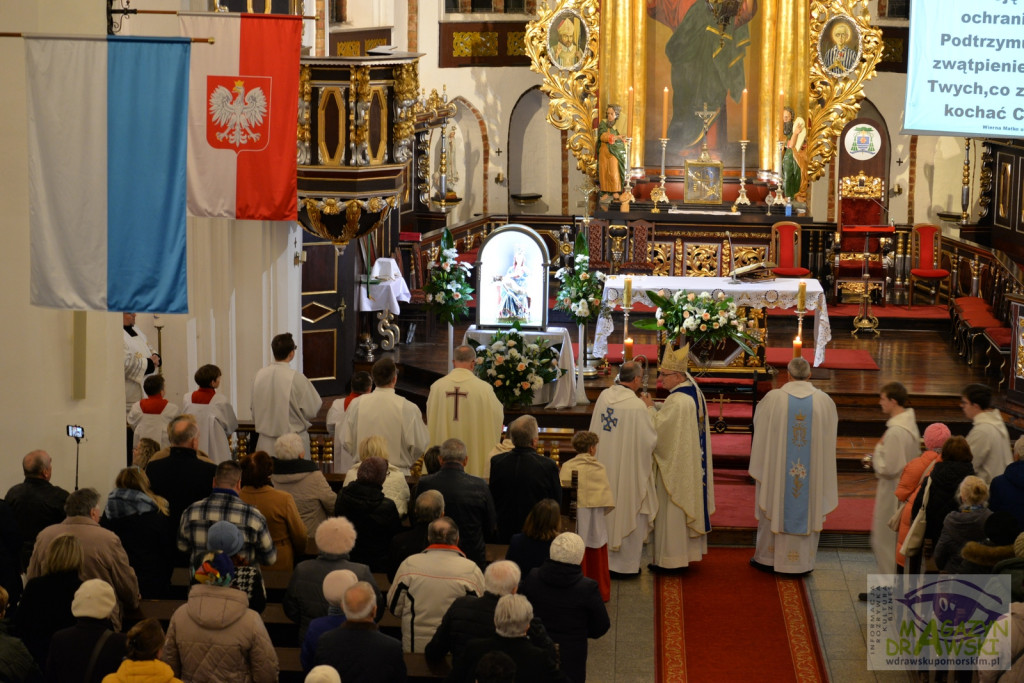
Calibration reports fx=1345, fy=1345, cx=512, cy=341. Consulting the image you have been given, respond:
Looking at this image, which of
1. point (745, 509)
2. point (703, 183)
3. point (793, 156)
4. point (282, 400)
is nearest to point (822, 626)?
point (745, 509)

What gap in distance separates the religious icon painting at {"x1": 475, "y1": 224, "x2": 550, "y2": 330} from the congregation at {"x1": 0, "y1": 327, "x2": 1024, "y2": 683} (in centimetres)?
278

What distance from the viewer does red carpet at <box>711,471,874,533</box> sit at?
10508 millimetres

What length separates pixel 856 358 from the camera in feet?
49.2

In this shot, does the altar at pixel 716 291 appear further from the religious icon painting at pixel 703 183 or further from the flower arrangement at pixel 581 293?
the religious icon painting at pixel 703 183

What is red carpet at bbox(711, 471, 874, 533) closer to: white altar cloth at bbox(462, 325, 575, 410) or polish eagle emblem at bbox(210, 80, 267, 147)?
white altar cloth at bbox(462, 325, 575, 410)

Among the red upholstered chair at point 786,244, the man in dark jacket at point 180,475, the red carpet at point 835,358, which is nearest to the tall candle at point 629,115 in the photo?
the red upholstered chair at point 786,244

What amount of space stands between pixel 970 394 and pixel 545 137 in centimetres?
1460

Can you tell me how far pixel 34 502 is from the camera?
6.88 m

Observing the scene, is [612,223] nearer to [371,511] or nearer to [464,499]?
[464,499]

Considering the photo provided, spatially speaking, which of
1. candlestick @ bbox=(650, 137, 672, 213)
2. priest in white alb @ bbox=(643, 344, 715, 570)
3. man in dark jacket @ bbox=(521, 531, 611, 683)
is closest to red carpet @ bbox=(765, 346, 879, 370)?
candlestick @ bbox=(650, 137, 672, 213)

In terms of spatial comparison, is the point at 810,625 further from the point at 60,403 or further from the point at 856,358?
the point at 856,358

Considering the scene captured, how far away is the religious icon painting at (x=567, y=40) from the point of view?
1961 cm

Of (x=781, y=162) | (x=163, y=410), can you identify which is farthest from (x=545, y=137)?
(x=163, y=410)

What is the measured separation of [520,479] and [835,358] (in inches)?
315
